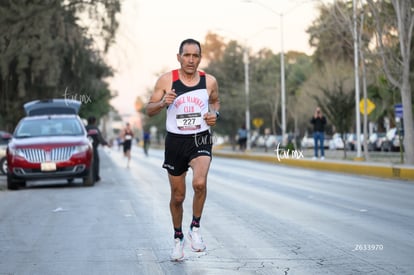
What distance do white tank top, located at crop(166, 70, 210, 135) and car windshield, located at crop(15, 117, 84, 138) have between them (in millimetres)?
12988

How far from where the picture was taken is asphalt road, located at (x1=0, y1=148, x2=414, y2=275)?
838 centimetres

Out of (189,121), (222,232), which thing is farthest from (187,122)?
(222,232)

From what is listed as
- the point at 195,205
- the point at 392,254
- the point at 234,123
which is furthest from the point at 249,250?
the point at 234,123

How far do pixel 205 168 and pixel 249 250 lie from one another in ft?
3.68

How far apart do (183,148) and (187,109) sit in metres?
0.39

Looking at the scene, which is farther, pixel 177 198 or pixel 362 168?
pixel 362 168

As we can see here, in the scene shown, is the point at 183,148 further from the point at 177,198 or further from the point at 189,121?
the point at 177,198

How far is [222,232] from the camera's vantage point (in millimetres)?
11039

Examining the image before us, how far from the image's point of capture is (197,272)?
797 centimetres

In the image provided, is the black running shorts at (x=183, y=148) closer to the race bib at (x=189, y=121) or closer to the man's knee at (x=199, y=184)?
the race bib at (x=189, y=121)

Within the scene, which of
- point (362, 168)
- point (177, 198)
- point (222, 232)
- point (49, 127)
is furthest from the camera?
point (362, 168)

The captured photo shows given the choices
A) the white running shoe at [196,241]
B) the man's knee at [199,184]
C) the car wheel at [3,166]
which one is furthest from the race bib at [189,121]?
the car wheel at [3,166]

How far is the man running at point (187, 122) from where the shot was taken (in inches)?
341

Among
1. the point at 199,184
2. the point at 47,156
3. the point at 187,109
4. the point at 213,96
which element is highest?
the point at 213,96
